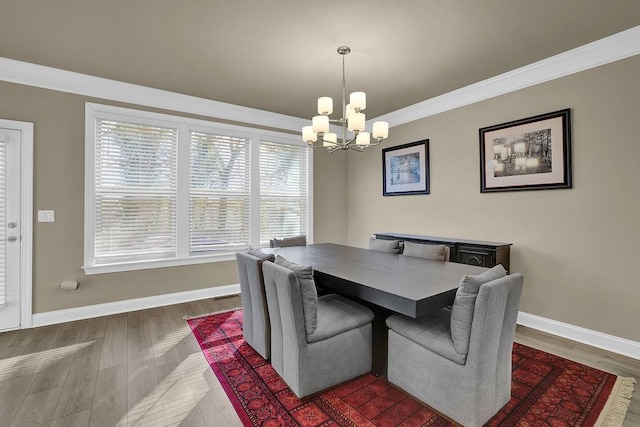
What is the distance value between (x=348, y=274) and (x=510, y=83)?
285 cm

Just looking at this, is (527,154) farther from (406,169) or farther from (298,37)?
(298,37)

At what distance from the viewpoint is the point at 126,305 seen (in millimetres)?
3596

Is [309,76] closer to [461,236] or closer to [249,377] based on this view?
[461,236]

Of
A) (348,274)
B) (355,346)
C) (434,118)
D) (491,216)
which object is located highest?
(434,118)

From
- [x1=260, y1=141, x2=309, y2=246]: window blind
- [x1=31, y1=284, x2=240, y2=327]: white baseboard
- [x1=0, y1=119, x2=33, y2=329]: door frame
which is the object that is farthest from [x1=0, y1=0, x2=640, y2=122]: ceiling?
[x1=31, y1=284, x2=240, y2=327]: white baseboard

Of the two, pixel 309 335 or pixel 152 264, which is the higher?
pixel 152 264

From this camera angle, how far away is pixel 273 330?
2215 millimetres

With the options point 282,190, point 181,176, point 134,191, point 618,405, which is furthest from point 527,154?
point 134,191

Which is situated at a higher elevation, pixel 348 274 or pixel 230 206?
pixel 230 206

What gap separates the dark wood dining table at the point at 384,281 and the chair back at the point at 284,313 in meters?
0.38

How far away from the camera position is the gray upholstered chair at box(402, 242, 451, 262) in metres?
2.74

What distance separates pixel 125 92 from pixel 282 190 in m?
2.37

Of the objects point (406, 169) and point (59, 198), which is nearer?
point (59, 198)

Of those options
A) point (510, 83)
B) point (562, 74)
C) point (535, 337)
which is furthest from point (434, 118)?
point (535, 337)
